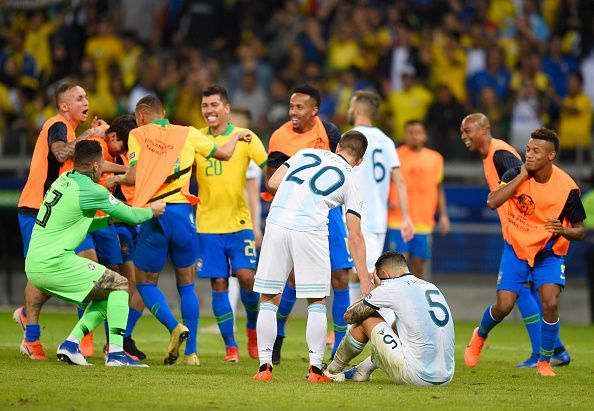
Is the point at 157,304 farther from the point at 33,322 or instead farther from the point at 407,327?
the point at 407,327

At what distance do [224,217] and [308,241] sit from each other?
2130 mm

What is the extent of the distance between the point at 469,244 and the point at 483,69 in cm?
344

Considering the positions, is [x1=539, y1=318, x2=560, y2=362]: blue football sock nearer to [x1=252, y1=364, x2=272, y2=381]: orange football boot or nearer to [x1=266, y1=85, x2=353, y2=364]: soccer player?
[x1=266, y1=85, x2=353, y2=364]: soccer player

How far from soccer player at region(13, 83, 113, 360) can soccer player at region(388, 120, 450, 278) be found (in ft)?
18.8

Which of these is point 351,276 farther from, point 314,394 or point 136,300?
point 314,394

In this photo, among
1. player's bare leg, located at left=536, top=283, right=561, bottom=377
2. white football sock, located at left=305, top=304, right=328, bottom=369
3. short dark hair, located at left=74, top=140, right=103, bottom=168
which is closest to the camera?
white football sock, located at left=305, top=304, right=328, bottom=369

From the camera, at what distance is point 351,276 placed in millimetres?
13727

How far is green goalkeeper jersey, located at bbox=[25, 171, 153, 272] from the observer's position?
10.1 m

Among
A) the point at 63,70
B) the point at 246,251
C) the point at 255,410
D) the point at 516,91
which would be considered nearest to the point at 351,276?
the point at 246,251

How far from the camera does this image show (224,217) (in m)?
11.6

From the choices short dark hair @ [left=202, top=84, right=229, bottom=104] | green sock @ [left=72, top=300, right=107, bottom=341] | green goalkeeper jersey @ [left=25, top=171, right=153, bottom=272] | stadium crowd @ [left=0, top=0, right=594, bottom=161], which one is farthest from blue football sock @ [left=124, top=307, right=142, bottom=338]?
stadium crowd @ [left=0, top=0, right=594, bottom=161]

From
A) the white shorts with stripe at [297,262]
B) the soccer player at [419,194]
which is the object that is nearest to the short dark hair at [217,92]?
the white shorts with stripe at [297,262]

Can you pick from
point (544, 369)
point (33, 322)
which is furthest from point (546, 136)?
point (33, 322)

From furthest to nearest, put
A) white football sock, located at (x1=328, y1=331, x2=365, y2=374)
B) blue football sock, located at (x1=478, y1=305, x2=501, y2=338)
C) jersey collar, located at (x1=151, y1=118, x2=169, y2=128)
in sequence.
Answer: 1. blue football sock, located at (x1=478, y1=305, x2=501, y2=338)
2. jersey collar, located at (x1=151, y1=118, x2=169, y2=128)
3. white football sock, located at (x1=328, y1=331, x2=365, y2=374)
